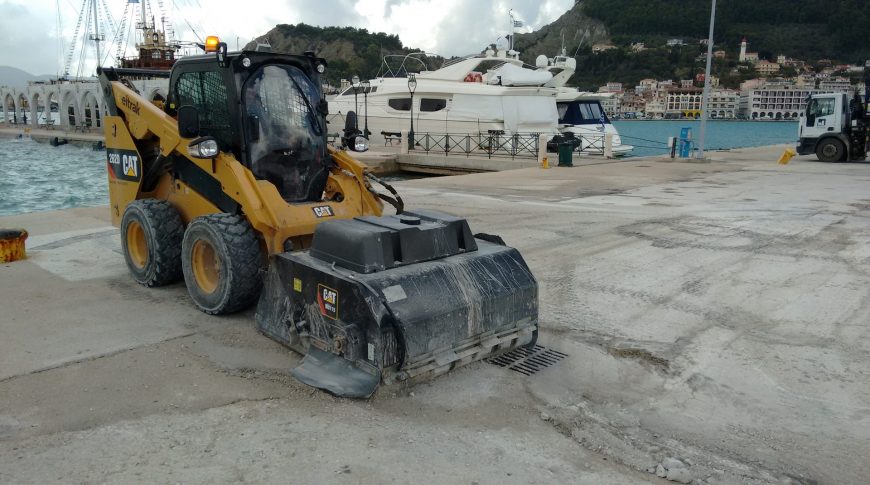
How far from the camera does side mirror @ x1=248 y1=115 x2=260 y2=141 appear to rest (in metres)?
6.03

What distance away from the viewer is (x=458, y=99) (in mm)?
29250

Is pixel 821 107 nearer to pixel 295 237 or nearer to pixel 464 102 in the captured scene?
pixel 464 102

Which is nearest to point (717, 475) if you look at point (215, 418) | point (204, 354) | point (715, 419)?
point (715, 419)

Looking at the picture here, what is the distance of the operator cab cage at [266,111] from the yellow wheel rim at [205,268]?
839 mm

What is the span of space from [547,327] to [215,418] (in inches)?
122

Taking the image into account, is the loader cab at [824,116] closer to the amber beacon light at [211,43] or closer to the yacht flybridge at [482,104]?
the yacht flybridge at [482,104]

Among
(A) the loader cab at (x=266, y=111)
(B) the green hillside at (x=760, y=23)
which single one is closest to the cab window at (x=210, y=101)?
(A) the loader cab at (x=266, y=111)

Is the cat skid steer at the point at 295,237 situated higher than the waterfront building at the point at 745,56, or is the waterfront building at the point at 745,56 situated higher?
the waterfront building at the point at 745,56

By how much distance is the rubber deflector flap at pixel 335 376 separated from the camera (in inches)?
169

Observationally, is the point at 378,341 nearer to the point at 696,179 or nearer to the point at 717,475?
the point at 717,475

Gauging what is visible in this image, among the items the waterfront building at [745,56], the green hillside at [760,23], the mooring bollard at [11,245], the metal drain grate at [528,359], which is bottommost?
the metal drain grate at [528,359]

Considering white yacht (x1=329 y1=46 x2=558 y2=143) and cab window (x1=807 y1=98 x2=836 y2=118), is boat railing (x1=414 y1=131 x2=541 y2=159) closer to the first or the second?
white yacht (x1=329 y1=46 x2=558 y2=143)

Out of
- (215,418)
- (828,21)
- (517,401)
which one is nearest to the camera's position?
(215,418)

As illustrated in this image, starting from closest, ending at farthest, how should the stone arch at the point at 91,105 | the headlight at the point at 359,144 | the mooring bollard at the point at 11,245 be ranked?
the headlight at the point at 359,144
the mooring bollard at the point at 11,245
the stone arch at the point at 91,105
